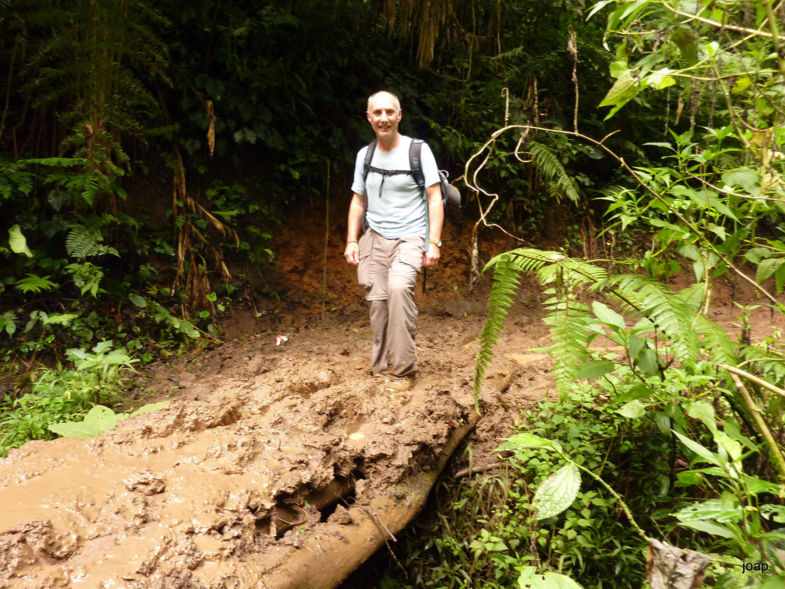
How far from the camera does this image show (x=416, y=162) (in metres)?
3.82

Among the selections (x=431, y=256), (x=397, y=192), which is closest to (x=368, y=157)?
(x=397, y=192)

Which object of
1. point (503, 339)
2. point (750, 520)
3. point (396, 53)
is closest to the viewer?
point (750, 520)

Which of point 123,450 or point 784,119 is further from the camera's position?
point 123,450

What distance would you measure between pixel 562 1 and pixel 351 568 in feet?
24.2

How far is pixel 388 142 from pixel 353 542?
9.08 ft

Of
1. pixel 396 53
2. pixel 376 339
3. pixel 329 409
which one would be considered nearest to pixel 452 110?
pixel 396 53

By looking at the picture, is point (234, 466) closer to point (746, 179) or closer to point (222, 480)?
point (222, 480)

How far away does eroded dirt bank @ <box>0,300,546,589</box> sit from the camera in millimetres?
1829

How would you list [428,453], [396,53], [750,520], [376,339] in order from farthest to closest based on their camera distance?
[396,53] < [376,339] < [428,453] < [750,520]

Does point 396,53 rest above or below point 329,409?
above

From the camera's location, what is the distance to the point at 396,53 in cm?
755

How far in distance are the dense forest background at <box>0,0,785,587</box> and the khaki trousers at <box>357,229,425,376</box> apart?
0.78 meters

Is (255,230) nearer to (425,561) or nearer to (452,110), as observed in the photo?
(452,110)

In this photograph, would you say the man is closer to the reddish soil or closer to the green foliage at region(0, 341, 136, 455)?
the reddish soil
